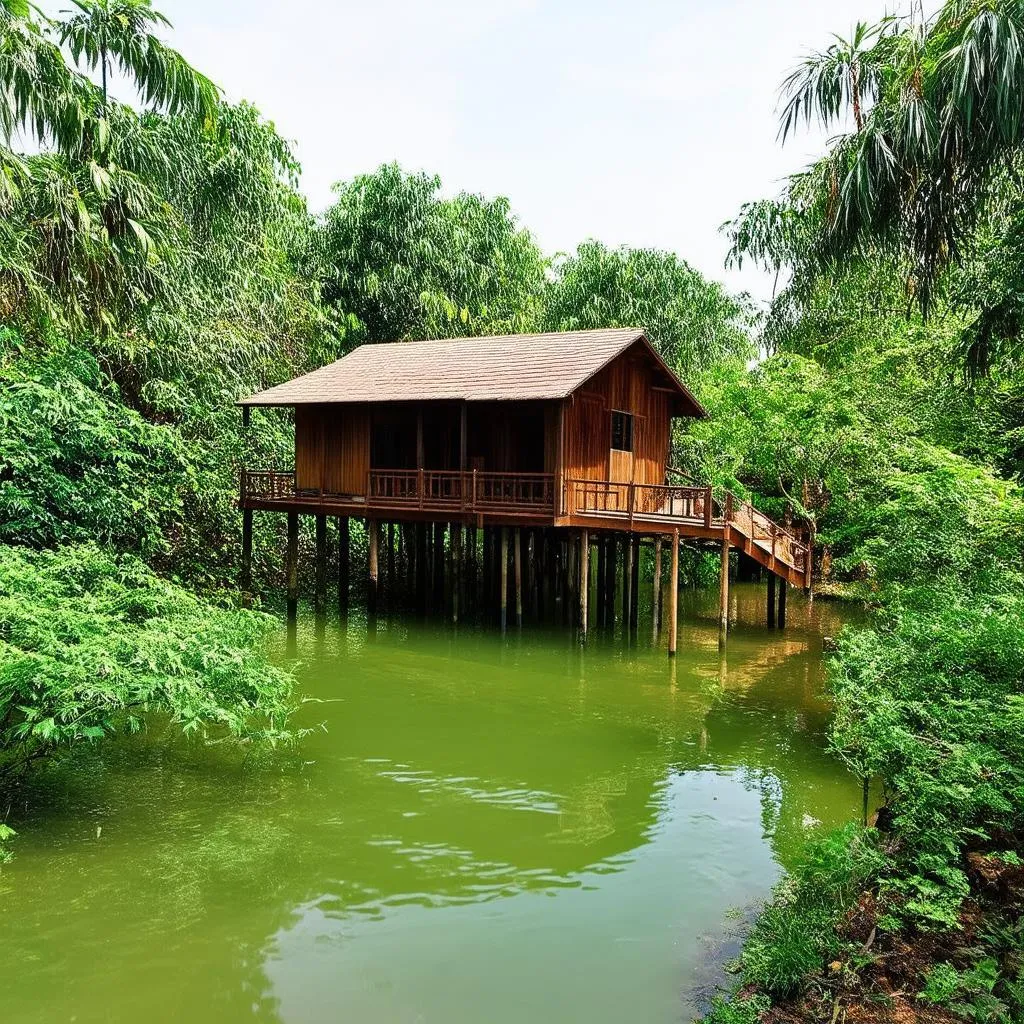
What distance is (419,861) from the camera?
7758mm

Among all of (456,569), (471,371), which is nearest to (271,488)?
(456,569)

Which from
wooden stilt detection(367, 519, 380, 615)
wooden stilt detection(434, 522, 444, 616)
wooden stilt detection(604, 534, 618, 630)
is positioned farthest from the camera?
wooden stilt detection(434, 522, 444, 616)

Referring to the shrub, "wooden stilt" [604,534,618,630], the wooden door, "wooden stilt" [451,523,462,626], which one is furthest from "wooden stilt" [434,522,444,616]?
the shrub

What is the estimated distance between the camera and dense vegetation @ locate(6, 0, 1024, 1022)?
626 cm

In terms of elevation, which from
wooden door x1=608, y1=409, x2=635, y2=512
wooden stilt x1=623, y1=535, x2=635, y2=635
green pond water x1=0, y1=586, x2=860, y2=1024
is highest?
wooden door x1=608, y1=409, x2=635, y2=512

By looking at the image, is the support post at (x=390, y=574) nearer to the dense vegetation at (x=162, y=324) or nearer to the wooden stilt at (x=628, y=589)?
the dense vegetation at (x=162, y=324)

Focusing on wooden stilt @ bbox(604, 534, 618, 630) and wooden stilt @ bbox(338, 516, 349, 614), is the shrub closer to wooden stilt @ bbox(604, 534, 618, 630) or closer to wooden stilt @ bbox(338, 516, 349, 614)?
wooden stilt @ bbox(338, 516, 349, 614)

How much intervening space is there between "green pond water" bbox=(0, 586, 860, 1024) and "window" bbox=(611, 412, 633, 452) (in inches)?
296

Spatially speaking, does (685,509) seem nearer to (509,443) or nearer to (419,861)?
(509,443)

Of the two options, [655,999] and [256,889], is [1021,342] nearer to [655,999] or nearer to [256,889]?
[655,999]

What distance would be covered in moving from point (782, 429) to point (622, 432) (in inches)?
216

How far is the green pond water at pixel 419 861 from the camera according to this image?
5875mm

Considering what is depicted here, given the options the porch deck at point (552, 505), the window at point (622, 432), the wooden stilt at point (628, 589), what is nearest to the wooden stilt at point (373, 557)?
the porch deck at point (552, 505)

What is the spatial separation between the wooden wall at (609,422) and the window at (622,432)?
5.2 inches
